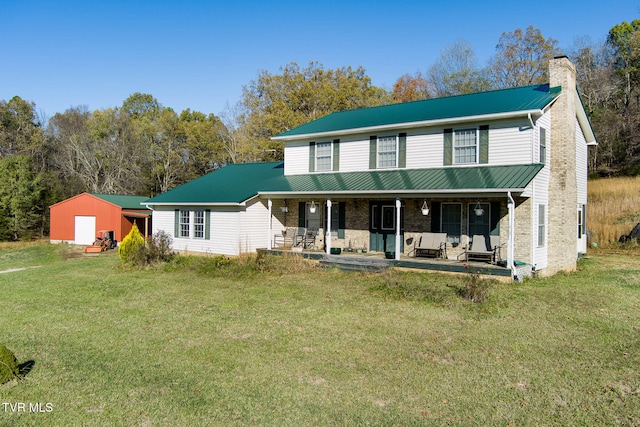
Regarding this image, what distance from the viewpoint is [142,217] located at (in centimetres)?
2848

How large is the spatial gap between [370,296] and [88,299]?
7.69m

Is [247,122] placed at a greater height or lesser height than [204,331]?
greater

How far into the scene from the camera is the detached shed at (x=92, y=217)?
2692cm

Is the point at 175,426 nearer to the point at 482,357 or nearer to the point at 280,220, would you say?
the point at 482,357

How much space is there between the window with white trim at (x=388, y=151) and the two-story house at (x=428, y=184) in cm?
4

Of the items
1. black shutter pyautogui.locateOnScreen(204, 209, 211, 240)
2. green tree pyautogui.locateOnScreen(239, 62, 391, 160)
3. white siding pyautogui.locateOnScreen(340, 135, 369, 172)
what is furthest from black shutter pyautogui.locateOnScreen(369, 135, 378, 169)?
green tree pyautogui.locateOnScreen(239, 62, 391, 160)

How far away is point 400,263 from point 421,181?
304cm

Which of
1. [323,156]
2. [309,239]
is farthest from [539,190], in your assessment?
[309,239]

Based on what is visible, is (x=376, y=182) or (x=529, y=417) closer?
(x=529, y=417)

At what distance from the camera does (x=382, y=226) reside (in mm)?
17906

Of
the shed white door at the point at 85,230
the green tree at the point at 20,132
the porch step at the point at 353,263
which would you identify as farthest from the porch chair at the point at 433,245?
the green tree at the point at 20,132

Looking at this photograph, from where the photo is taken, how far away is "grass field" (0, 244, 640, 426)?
548 centimetres

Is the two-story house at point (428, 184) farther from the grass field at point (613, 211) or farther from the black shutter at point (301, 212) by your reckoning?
the grass field at point (613, 211)

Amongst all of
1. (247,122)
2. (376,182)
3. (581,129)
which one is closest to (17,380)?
(376,182)
